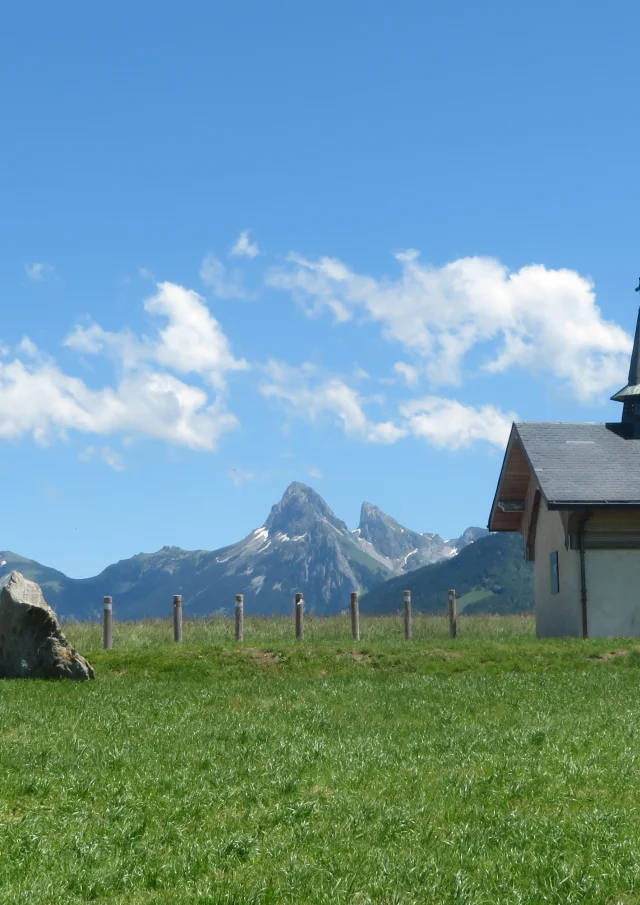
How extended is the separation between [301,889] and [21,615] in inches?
618

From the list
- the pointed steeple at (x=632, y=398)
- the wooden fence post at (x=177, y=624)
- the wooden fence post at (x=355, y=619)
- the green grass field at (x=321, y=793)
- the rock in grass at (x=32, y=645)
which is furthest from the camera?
the pointed steeple at (x=632, y=398)

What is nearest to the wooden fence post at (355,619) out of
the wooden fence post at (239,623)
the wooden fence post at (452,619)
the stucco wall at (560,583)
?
the wooden fence post at (452,619)

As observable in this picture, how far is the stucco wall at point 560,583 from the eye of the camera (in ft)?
119

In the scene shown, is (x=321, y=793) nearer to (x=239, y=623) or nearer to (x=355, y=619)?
(x=239, y=623)

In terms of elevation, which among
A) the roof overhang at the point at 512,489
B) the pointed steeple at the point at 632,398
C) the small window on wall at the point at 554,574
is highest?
the pointed steeple at the point at 632,398

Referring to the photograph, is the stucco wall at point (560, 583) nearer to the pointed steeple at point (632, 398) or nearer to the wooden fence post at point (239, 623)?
the pointed steeple at point (632, 398)

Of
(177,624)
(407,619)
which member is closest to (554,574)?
(407,619)

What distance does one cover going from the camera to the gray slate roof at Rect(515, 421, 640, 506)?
1374 inches

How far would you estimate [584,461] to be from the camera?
123ft

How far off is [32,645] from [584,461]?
2224 centimetres

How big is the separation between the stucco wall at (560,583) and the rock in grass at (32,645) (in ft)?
64.1

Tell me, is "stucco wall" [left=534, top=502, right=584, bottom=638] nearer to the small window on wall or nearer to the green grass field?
the small window on wall

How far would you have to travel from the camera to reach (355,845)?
850 cm

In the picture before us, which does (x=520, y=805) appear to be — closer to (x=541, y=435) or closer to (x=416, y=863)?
(x=416, y=863)
